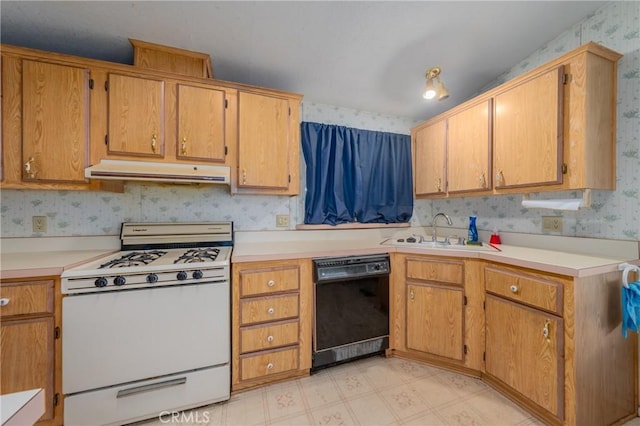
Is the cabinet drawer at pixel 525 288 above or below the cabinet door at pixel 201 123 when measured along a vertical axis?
below

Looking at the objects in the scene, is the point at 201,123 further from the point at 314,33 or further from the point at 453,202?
the point at 453,202

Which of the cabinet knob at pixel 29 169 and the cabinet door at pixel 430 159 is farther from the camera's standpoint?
the cabinet door at pixel 430 159

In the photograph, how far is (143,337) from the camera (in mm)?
1407

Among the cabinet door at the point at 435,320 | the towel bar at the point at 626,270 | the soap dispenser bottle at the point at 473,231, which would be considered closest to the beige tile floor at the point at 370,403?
the cabinet door at the point at 435,320

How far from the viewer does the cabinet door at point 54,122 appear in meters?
1.51

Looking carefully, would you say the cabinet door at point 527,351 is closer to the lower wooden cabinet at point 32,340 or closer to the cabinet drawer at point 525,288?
the cabinet drawer at point 525,288

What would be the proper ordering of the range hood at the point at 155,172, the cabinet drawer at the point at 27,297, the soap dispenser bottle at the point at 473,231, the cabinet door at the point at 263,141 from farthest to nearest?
the soap dispenser bottle at the point at 473,231, the cabinet door at the point at 263,141, the range hood at the point at 155,172, the cabinet drawer at the point at 27,297

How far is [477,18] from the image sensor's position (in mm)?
1602

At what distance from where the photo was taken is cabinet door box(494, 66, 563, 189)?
5.11 ft

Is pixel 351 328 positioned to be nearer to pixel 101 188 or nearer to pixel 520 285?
pixel 520 285

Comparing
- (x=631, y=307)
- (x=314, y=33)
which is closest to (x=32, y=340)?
(x=314, y=33)

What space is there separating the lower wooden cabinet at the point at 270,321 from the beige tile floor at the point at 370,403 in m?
0.13

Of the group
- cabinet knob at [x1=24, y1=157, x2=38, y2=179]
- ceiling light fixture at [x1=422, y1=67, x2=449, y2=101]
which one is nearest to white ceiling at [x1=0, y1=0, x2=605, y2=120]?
ceiling light fixture at [x1=422, y1=67, x2=449, y2=101]

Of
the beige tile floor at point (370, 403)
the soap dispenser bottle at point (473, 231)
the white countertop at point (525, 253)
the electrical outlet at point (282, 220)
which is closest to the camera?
the white countertop at point (525, 253)
